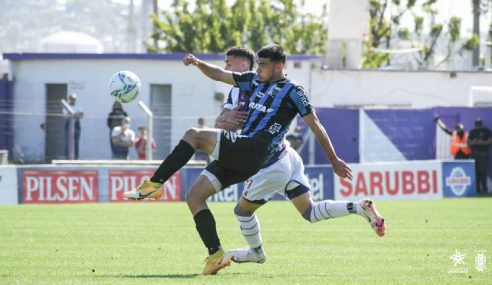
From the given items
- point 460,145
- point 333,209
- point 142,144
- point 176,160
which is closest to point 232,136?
point 176,160

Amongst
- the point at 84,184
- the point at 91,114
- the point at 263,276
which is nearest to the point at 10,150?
the point at 91,114

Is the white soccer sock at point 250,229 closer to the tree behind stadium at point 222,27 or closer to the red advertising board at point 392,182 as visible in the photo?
the red advertising board at point 392,182

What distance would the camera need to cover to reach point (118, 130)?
1137 inches

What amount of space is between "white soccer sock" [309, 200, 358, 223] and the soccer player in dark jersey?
531 millimetres

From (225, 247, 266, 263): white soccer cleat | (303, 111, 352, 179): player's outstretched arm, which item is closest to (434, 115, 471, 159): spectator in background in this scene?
(225, 247, 266, 263): white soccer cleat

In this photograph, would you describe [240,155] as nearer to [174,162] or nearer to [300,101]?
[174,162]

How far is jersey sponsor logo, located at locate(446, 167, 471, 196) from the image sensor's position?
96.0ft

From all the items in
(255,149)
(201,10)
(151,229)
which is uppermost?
(201,10)

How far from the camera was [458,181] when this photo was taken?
96.7 ft

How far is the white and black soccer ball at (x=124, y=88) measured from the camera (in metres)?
13.1

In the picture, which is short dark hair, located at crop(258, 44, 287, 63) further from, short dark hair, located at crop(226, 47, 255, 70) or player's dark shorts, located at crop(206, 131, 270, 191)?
short dark hair, located at crop(226, 47, 255, 70)

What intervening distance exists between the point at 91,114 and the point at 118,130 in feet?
16.3

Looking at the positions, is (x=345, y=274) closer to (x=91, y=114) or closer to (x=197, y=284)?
(x=197, y=284)

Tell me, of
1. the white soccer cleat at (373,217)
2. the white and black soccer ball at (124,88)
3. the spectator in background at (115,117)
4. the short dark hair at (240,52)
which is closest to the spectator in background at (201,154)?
the spectator in background at (115,117)
